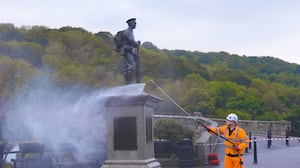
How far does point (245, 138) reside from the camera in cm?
1000

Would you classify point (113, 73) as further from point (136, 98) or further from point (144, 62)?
point (136, 98)

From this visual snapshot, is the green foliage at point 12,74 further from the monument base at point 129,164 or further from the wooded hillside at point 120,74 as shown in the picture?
the monument base at point 129,164

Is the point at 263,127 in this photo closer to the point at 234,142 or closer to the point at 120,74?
the point at 120,74

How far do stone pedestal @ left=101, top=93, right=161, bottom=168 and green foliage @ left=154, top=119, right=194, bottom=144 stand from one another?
319 inches

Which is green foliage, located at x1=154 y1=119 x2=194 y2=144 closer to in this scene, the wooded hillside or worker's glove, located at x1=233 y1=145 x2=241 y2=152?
worker's glove, located at x1=233 y1=145 x2=241 y2=152

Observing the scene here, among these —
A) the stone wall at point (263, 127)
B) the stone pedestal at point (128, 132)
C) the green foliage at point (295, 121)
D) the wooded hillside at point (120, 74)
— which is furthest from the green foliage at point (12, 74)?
the stone pedestal at point (128, 132)

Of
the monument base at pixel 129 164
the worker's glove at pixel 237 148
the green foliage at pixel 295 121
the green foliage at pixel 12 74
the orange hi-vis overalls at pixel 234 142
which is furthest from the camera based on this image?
the green foliage at pixel 295 121

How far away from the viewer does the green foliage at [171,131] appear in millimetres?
19562

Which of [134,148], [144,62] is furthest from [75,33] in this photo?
[134,148]

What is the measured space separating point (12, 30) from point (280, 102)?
42852 millimetres

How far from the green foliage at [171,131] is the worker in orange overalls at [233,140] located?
916 centimetres

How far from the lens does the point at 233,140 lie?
32.9 ft

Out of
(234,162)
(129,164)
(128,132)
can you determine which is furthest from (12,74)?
(234,162)

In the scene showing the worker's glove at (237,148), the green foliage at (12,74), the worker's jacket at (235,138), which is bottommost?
the worker's glove at (237,148)
